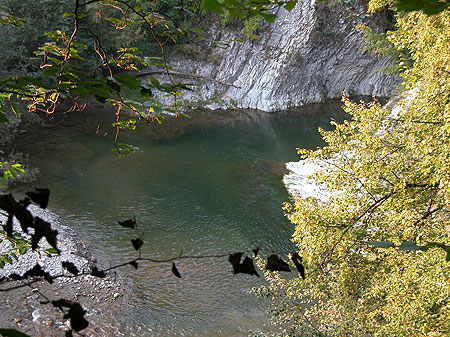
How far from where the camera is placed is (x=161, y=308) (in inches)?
360

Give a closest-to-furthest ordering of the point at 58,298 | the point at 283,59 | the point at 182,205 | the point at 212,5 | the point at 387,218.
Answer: the point at 212,5 → the point at 387,218 → the point at 58,298 → the point at 182,205 → the point at 283,59

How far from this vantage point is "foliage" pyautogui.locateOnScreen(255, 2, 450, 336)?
5.91 metres

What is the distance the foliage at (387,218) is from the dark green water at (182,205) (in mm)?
1319

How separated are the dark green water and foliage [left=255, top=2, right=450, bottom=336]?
4.33 feet

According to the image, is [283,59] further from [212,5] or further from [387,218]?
[212,5]

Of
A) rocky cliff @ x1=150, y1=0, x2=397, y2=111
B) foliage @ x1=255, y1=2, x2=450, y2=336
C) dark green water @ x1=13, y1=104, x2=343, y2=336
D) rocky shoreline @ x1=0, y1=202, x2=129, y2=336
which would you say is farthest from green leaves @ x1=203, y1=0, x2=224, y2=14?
rocky cliff @ x1=150, y1=0, x2=397, y2=111

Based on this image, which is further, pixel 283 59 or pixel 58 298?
pixel 283 59

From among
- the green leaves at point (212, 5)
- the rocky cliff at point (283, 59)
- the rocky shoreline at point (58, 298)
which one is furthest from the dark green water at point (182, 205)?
the rocky cliff at point (283, 59)

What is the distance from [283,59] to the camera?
94.0 ft

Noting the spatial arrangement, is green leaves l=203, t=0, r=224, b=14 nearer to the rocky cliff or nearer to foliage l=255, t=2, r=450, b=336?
foliage l=255, t=2, r=450, b=336

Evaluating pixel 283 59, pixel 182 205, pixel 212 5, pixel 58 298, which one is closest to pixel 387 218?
pixel 212 5

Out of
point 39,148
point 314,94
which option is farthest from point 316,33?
point 39,148

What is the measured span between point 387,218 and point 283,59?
23380 mm

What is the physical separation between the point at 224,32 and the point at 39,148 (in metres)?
17.9
